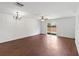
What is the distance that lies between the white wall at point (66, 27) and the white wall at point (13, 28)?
10.2ft

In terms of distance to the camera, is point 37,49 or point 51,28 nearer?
point 37,49

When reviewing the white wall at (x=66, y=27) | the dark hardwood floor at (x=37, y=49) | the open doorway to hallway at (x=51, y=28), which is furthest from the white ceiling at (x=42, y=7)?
the open doorway to hallway at (x=51, y=28)

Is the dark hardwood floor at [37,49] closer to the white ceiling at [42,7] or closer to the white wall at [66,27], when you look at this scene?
the white ceiling at [42,7]

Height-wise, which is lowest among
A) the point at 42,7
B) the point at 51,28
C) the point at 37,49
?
the point at 37,49

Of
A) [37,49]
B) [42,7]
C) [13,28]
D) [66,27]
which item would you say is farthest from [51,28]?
[42,7]

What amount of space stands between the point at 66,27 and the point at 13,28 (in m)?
5.13

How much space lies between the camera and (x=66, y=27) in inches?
329

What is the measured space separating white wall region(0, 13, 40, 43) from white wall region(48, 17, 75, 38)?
10.2ft

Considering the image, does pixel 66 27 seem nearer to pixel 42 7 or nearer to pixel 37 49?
pixel 37 49

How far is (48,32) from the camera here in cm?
1167

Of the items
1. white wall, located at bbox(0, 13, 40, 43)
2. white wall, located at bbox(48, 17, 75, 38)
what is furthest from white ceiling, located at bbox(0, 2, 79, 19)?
white wall, located at bbox(48, 17, 75, 38)

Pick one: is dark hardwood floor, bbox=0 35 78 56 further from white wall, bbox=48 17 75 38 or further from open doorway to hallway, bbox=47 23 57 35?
open doorway to hallway, bbox=47 23 57 35

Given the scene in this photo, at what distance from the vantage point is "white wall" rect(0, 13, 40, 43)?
586 cm

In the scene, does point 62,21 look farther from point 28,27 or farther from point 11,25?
point 11,25
